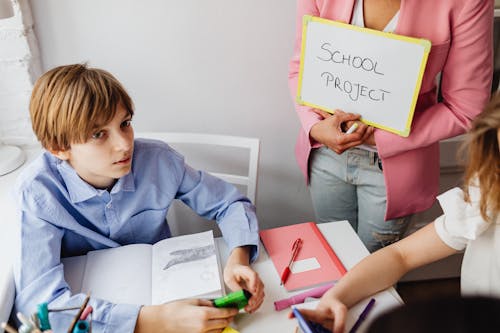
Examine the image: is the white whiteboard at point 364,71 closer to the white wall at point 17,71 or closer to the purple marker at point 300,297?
the purple marker at point 300,297

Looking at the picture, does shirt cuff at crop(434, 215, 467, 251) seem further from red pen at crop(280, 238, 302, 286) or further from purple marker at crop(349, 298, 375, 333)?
red pen at crop(280, 238, 302, 286)

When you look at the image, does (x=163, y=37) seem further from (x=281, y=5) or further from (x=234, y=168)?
(x=234, y=168)

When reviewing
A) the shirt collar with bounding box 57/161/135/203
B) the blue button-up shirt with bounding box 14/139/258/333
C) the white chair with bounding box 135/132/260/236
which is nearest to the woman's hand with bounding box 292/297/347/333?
the blue button-up shirt with bounding box 14/139/258/333

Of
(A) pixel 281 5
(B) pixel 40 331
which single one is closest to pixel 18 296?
(B) pixel 40 331

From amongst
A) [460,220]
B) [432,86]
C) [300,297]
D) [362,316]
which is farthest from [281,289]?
[432,86]

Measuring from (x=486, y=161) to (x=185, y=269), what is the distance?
0.62 metres

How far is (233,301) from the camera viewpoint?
85 centimetres

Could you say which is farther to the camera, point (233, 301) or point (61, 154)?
point (61, 154)

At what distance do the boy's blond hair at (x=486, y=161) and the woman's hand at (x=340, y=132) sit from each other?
296 millimetres

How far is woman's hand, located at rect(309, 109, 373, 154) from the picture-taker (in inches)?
44.4

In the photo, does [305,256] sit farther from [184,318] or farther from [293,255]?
[184,318]

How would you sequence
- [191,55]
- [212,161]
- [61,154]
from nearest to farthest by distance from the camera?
[61,154] → [191,55] → [212,161]

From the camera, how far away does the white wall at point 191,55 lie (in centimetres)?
143

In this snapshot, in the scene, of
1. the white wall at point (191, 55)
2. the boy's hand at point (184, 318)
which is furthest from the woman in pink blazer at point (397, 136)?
the boy's hand at point (184, 318)
